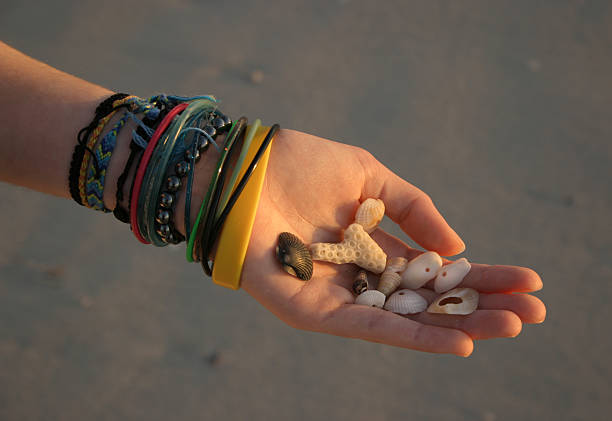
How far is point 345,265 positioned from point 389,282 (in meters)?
0.17

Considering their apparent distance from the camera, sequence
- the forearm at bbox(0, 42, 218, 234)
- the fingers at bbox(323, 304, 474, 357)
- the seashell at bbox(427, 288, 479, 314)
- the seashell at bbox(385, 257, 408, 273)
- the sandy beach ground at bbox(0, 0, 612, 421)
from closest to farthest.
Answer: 1. the fingers at bbox(323, 304, 474, 357)
2. the seashell at bbox(427, 288, 479, 314)
3. the forearm at bbox(0, 42, 218, 234)
4. the seashell at bbox(385, 257, 408, 273)
5. the sandy beach ground at bbox(0, 0, 612, 421)

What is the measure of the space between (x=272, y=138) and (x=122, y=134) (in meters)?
0.48

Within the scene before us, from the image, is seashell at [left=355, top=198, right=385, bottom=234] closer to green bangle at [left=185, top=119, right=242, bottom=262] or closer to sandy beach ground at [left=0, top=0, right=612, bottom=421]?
green bangle at [left=185, top=119, right=242, bottom=262]

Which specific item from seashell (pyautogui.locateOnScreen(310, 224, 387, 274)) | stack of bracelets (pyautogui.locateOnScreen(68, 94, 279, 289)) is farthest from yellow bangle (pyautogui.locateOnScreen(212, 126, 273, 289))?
seashell (pyautogui.locateOnScreen(310, 224, 387, 274))

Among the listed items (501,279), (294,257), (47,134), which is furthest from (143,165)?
(501,279)

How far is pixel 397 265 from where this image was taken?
182 cm

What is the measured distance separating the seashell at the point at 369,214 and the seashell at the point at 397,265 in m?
0.14

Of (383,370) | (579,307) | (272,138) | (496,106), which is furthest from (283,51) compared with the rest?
(579,307)

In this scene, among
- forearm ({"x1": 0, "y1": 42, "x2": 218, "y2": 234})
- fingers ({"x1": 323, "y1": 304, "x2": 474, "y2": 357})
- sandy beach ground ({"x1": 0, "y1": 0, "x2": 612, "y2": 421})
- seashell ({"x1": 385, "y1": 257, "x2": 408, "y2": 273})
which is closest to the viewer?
fingers ({"x1": 323, "y1": 304, "x2": 474, "y2": 357})

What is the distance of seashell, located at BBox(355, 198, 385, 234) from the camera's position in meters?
1.84

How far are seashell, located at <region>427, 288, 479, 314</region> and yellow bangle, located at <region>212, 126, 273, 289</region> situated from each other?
62 centimetres

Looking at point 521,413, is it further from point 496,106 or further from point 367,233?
point 496,106

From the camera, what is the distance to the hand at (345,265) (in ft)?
4.90

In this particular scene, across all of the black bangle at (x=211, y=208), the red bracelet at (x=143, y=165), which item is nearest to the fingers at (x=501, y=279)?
the black bangle at (x=211, y=208)
